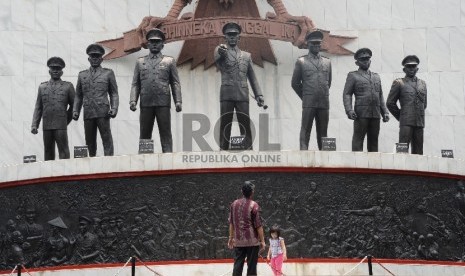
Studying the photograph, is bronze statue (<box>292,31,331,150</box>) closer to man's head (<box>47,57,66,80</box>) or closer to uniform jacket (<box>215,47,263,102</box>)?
uniform jacket (<box>215,47,263,102</box>)

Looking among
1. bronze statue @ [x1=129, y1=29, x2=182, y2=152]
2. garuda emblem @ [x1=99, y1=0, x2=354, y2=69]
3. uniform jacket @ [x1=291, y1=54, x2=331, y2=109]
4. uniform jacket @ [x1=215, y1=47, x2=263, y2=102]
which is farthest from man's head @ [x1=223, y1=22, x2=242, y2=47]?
garuda emblem @ [x1=99, y1=0, x2=354, y2=69]

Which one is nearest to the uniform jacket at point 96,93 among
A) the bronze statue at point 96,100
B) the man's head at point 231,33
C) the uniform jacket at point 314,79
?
the bronze statue at point 96,100

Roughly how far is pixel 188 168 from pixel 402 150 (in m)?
2.73

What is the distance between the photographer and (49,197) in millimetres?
15867

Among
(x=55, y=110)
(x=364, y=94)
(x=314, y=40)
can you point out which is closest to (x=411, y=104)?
(x=364, y=94)

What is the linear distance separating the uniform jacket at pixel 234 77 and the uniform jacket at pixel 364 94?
47.9 inches

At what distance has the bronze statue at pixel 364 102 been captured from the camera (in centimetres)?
1648

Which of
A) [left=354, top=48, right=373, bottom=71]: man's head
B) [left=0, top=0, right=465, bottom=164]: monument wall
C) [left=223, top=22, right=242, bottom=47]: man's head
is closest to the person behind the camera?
[left=223, top=22, right=242, bottom=47]: man's head

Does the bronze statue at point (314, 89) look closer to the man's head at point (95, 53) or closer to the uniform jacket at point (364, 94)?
the uniform jacket at point (364, 94)

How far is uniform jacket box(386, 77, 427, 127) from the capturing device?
16.7 meters

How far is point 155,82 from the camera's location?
16219mm

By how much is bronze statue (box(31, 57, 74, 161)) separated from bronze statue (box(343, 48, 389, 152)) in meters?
3.58

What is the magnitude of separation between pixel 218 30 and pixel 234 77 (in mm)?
2737

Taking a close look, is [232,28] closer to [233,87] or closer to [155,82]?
[233,87]
